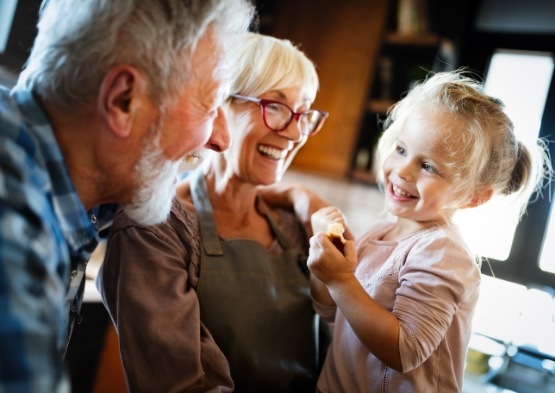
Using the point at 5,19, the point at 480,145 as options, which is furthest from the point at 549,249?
the point at 5,19

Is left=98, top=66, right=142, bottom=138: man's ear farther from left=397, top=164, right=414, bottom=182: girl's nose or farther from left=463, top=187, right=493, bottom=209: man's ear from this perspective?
left=463, top=187, right=493, bottom=209: man's ear

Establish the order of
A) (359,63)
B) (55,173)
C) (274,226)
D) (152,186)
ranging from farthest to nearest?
1. (359,63)
2. (274,226)
3. (152,186)
4. (55,173)

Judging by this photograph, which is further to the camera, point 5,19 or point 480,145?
point 5,19

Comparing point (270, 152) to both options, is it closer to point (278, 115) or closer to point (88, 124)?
point (278, 115)

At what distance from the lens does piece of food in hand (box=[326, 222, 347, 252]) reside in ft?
3.86

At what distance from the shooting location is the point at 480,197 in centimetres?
131

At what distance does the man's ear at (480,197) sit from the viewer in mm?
1296

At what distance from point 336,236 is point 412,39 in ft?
6.14

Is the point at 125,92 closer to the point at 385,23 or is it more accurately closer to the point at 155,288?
the point at 155,288

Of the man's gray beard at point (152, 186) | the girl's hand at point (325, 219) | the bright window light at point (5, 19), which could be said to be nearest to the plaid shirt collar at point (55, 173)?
the man's gray beard at point (152, 186)

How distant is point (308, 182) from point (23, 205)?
2.44m

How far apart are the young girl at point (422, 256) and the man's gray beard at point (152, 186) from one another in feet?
1.20

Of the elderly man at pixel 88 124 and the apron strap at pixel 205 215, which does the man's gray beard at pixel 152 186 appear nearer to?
the elderly man at pixel 88 124

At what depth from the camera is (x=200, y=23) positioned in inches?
34.3
